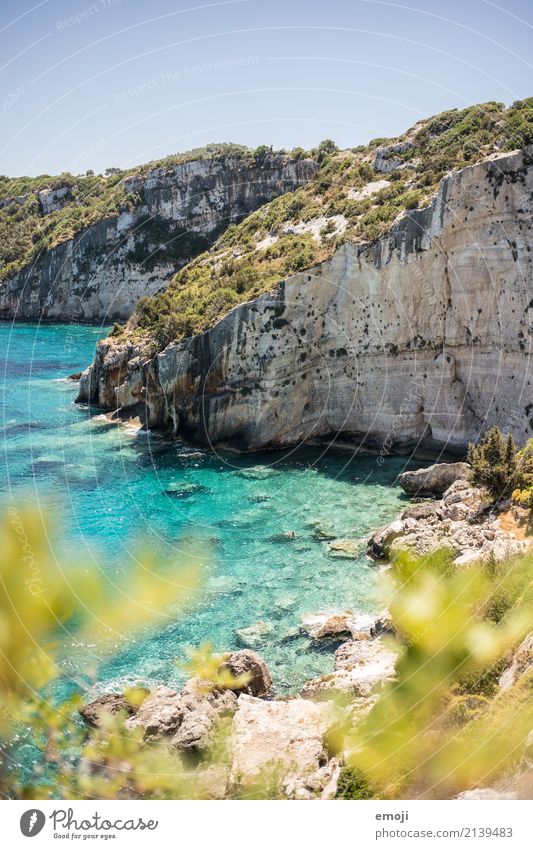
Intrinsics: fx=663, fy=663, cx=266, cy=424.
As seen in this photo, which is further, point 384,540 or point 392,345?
point 392,345

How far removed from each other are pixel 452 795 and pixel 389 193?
40.3 metres

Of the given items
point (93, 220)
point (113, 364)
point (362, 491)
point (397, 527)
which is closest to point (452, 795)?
point (397, 527)

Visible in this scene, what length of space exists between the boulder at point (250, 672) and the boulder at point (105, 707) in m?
2.89

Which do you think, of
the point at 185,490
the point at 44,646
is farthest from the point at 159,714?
the point at 185,490

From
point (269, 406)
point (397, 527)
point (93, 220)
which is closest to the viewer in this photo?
point (397, 527)

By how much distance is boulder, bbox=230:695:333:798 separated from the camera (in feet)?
43.0

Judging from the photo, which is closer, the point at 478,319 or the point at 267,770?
the point at 267,770

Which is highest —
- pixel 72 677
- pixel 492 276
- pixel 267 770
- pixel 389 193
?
pixel 389 193

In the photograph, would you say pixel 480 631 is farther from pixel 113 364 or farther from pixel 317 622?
pixel 113 364

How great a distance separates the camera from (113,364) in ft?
168

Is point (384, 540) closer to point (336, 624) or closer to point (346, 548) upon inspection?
point (346, 548)

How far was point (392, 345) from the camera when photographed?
1515 inches

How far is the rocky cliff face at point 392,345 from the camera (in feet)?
109

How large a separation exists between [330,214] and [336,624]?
109ft
